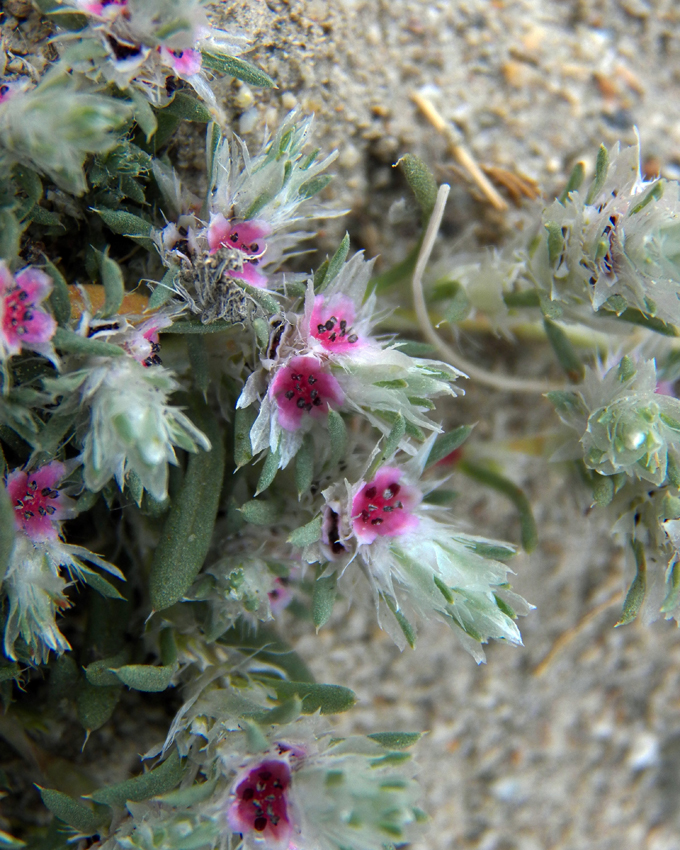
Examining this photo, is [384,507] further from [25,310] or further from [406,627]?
[25,310]

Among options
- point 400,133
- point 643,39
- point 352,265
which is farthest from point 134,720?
point 643,39

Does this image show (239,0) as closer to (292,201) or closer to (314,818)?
(292,201)

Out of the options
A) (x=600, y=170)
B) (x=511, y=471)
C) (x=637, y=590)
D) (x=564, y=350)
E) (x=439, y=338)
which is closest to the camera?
(x=600, y=170)

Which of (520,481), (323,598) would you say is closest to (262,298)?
(323,598)

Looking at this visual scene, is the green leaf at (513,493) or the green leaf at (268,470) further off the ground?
the green leaf at (268,470)

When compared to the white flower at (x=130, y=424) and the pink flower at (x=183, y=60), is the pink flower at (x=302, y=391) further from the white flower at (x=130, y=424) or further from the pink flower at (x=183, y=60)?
the pink flower at (x=183, y=60)

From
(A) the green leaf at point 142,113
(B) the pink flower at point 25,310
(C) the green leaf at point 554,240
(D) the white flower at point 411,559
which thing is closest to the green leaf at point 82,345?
(B) the pink flower at point 25,310
